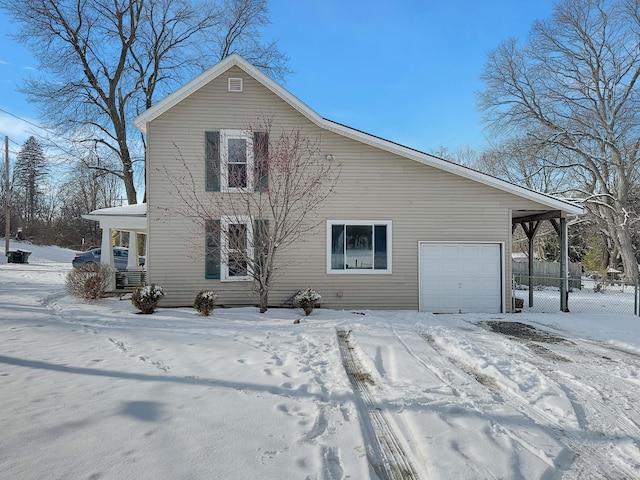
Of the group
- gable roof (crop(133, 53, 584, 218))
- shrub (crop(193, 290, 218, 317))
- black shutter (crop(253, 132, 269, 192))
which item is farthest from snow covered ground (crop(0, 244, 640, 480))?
gable roof (crop(133, 53, 584, 218))

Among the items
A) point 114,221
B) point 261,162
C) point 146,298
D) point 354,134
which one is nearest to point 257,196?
point 261,162

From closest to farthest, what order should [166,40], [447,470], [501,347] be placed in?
[447,470] < [501,347] < [166,40]

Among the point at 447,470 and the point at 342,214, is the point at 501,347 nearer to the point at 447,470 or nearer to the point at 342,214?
the point at 447,470

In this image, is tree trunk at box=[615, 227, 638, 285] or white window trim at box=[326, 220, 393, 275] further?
tree trunk at box=[615, 227, 638, 285]

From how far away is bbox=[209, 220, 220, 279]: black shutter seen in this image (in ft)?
36.0

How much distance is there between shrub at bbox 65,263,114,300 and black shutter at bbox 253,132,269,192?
5390 millimetres

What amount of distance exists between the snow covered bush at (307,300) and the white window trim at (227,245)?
4.79ft

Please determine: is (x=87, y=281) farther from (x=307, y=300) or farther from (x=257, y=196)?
(x=307, y=300)

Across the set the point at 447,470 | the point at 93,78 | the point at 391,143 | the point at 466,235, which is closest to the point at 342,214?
the point at 391,143

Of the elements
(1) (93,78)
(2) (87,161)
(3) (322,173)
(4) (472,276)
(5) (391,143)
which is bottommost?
(4) (472,276)

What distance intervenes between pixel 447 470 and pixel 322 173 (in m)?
8.99

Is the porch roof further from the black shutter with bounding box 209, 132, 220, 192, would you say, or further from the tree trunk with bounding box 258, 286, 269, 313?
the tree trunk with bounding box 258, 286, 269, 313

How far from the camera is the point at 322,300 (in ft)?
36.6

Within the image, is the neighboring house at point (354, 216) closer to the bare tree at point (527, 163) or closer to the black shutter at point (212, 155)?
the black shutter at point (212, 155)
